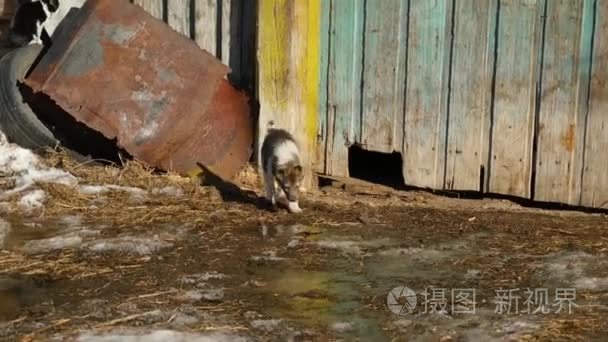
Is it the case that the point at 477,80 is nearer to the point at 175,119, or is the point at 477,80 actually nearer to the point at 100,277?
the point at 175,119

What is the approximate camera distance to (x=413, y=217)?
263 inches

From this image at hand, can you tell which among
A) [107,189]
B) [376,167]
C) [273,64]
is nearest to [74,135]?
[107,189]

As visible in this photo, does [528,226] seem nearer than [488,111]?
Yes

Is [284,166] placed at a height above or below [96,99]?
below

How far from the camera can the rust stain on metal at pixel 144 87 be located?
6988 mm

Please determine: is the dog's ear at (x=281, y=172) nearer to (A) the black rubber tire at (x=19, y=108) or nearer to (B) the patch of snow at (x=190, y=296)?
(B) the patch of snow at (x=190, y=296)

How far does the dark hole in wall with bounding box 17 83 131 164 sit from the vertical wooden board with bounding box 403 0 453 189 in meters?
2.33

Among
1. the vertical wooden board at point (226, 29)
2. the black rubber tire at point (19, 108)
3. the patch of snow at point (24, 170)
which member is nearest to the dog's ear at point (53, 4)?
the black rubber tire at point (19, 108)

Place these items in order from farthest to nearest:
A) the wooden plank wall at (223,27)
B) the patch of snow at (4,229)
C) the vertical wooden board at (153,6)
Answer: the vertical wooden board at (153,6)
the wooden plank wall at (223,27)
the patch of snow at (4,229)

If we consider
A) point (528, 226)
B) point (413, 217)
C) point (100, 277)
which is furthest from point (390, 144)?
point (100, 277)

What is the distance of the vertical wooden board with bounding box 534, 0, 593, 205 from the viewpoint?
6496 mm

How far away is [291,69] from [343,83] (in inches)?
16.8

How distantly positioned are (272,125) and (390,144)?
0.95 m

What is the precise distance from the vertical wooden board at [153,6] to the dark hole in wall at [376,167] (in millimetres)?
2043
